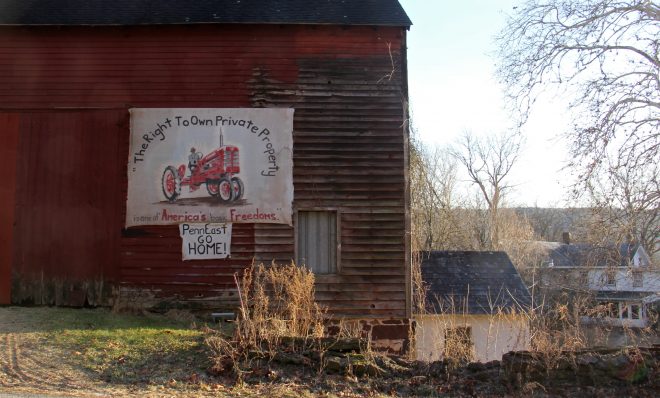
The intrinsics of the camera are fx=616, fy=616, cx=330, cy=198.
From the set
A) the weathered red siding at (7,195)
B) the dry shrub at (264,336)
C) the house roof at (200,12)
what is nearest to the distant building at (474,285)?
the house roof at (200,12)

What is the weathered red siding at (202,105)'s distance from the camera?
12.0 metres

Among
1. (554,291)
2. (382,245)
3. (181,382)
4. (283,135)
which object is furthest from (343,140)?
(554,291)

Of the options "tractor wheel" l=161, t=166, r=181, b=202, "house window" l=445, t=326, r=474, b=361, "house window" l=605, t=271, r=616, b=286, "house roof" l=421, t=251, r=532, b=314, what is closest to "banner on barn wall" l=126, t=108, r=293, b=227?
"tractor wheel" l=161, t=166, r=181, b=202

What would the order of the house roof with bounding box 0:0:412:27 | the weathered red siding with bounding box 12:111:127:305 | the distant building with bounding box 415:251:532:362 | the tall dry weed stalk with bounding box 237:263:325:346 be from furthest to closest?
the distant building with bounding box 415:251:532:362
the house roof with bounding box 0:0:412:27
the weathered red siding with bounding box 12:111:127:305
the tall dry weed stalk with bounding box 237:263:325:346

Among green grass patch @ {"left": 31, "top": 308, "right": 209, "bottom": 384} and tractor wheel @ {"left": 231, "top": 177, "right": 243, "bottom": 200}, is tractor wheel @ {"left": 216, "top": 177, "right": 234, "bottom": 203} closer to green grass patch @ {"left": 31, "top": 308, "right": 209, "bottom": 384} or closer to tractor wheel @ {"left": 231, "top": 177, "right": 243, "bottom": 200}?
tractor wheel @ {"left": 231, "top": 177, "right": 243, "bottom": 200}

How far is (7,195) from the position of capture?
40.0 feet

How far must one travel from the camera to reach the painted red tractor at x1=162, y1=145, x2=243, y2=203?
12109 millimetres

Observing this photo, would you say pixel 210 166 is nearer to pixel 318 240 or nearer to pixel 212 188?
pixel 212 188

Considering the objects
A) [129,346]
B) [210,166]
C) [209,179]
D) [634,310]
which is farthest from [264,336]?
[634,310]

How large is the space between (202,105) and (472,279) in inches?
518

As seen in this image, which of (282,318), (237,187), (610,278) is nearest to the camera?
(282,318)

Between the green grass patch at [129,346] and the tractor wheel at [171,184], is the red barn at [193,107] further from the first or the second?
the green grass patch at [129,346]

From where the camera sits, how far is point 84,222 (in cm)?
1211

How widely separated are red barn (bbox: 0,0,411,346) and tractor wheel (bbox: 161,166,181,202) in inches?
26.3
